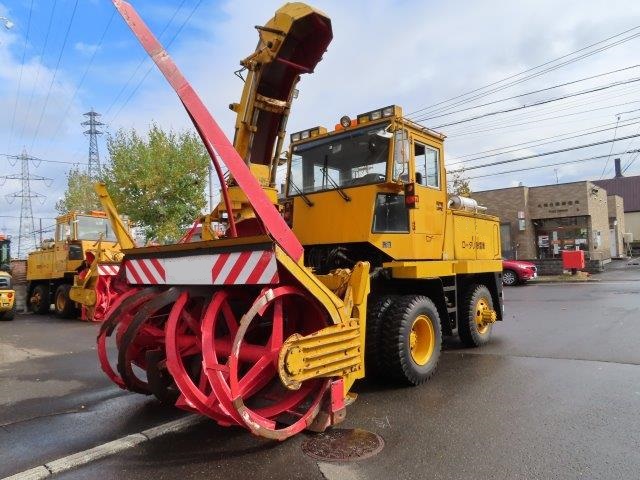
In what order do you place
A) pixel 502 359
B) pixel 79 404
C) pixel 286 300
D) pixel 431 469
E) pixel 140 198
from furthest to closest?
pixel 140 198
pixel 502 359
pixel 79 404
pixel 286 300
pixel 431 469

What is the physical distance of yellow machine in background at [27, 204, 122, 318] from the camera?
1511 cm

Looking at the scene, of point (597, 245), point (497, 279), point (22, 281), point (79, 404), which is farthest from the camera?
point (597, 245)

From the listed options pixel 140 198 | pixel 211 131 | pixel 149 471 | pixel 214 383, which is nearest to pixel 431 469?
pixel 214 383

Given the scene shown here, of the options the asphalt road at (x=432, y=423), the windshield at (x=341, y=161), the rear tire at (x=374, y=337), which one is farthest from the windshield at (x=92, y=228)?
the rear tire at (x=374, y=337)

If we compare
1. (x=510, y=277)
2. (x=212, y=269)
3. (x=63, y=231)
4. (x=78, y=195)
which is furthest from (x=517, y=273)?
(x=78, y=195)

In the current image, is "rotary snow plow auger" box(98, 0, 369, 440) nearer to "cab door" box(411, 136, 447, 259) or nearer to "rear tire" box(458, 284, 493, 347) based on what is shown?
"cab door" box(411, 136, 447, 259)

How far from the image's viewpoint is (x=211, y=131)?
3945 millimetres

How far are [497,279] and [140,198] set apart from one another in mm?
17715

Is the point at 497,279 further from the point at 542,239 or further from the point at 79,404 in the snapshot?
the point at 542,239

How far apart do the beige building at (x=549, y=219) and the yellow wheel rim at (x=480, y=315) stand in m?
23.2

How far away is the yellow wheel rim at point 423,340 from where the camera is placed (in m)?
5.97

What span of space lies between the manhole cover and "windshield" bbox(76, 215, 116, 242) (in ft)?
42.9

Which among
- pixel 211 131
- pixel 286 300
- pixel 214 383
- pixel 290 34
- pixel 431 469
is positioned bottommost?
pixel 431 469

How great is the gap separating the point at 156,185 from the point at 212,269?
19.2 meters
